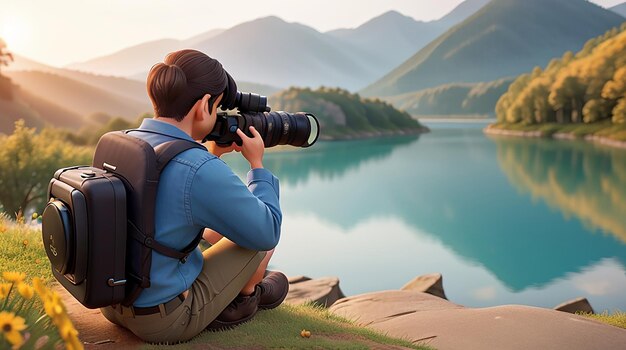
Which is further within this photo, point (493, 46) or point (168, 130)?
point (493, 46)

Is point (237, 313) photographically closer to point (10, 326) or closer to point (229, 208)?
point (229, 208)

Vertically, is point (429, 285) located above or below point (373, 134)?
above

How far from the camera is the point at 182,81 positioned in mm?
2164

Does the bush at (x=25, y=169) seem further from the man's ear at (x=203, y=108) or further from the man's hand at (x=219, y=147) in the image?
the man's ear at (x=203, y=108)

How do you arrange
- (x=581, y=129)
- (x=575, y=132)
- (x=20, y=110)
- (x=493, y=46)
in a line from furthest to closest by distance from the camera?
(x=493, y=46) → (x=575, y=132) → (x=581, y=129) → (x=20, y=110)

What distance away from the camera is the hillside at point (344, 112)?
55.9m

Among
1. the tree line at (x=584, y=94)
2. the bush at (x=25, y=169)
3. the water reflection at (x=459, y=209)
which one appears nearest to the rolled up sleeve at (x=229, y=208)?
the water reflection at (x=459, y=209)

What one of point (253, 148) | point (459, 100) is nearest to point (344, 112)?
point (253, 148)

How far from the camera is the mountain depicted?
604 ft

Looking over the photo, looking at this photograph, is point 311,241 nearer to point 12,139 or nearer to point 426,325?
point 12,139

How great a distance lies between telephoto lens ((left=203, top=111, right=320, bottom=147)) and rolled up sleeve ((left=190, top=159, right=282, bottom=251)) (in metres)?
0.33

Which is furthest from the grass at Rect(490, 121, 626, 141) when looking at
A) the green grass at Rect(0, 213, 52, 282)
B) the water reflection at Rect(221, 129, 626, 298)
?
the green grass at Rect(0, 213, 52, 282)

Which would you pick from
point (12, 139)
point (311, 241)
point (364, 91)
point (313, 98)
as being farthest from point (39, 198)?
point (364, 91)

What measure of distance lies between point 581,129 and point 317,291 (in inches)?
1659
